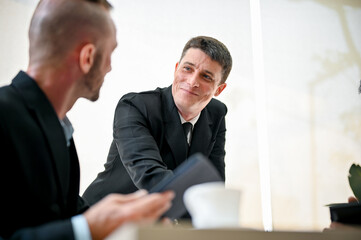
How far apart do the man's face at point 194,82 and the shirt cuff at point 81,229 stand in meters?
1.23

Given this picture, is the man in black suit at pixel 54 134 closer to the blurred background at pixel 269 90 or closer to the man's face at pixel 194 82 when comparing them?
the man's face at pixel 194 82

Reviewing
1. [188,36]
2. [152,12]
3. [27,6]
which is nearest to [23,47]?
[27,6]

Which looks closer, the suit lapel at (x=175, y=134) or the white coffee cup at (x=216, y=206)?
the white coffee cup at (x=216, y=206)

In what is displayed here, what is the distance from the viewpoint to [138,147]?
1.61m

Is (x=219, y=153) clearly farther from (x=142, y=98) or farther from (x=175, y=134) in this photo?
(x=142, y=98)

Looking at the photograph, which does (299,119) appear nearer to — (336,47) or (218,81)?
(336,47)

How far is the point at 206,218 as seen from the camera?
0.72m

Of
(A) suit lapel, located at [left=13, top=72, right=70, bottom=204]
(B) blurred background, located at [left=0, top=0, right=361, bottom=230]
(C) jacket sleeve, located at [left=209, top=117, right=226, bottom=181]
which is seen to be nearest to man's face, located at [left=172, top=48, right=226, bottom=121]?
(C) jacket sleeve, located at [left=209, top=117, right=226, bottom=181]

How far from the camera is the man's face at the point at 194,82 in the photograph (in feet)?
6.39

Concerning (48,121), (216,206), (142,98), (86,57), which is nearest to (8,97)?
(48,121)

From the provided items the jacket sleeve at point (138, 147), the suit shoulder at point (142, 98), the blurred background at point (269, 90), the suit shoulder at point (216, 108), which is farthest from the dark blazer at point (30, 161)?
the blurred background at point (269, 90)

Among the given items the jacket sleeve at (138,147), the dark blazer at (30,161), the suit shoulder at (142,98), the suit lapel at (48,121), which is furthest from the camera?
the suit shoulder at (142,98)

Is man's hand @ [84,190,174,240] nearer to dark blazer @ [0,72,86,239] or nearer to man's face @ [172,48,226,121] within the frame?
dark blazer @ [0,72,86,239]

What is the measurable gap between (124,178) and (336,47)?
1.98m
